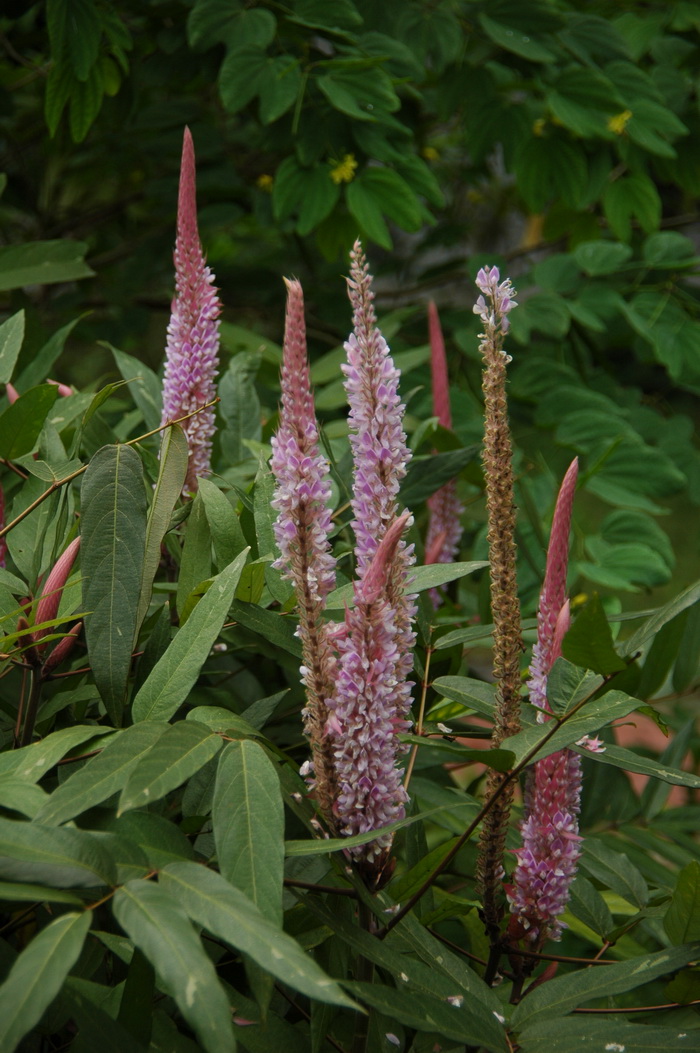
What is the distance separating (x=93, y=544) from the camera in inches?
20.4

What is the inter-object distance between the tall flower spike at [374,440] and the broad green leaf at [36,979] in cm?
18

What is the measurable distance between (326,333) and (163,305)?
0.93ft

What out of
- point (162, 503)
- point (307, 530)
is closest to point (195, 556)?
point (162, 503)

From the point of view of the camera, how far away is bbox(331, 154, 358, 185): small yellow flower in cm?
124

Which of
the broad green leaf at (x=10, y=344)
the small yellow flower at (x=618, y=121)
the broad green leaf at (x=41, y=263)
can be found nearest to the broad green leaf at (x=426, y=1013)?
the broad green leaf at (x=10, y=344)

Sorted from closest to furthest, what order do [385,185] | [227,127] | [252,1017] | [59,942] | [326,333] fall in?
[59,942]
[252,1017]
[385,185]
[326,333]
[227,127]

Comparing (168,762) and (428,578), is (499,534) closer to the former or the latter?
(428,578)

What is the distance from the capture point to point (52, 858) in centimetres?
39

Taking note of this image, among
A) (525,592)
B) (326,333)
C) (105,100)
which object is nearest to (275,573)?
(525,592)

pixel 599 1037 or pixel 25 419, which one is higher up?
pixel 25 419

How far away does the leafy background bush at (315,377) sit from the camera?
47 centimetres

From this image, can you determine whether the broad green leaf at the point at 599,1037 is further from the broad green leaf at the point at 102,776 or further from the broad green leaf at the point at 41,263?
the broad green leaf at the point at 41,263

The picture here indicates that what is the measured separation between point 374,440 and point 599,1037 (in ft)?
1.04

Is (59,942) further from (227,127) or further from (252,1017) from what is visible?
(227,127)
